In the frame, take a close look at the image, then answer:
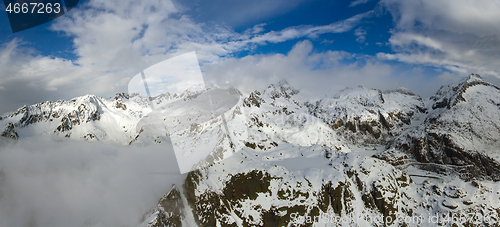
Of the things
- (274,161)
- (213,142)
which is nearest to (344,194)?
(274,161)

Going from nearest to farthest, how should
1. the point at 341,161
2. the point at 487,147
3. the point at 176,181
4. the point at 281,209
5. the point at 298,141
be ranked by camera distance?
the point at 281,209
the point at 341,161
the point at 176,181
the point at 487,147
the point at 298,141

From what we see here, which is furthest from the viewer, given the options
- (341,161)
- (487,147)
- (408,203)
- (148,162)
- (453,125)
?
(148,162)

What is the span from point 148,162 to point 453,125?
226953 mm

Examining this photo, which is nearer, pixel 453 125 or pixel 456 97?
pixel 453 125

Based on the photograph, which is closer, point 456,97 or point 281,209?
point 281,209

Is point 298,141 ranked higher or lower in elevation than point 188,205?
lower

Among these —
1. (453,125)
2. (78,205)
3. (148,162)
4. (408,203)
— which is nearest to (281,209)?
(408,203)

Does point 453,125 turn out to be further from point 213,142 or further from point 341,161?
point 213,142

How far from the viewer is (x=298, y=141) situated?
19962 centimetres

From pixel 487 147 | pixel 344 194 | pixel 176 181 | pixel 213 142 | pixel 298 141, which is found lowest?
pixel 298 141

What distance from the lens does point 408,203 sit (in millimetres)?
84125

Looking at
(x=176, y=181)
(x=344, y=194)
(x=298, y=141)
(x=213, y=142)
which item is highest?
(x=213, y=142)

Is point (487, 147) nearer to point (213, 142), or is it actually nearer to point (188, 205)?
point (213, 142)

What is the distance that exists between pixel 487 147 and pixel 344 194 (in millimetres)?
117505
